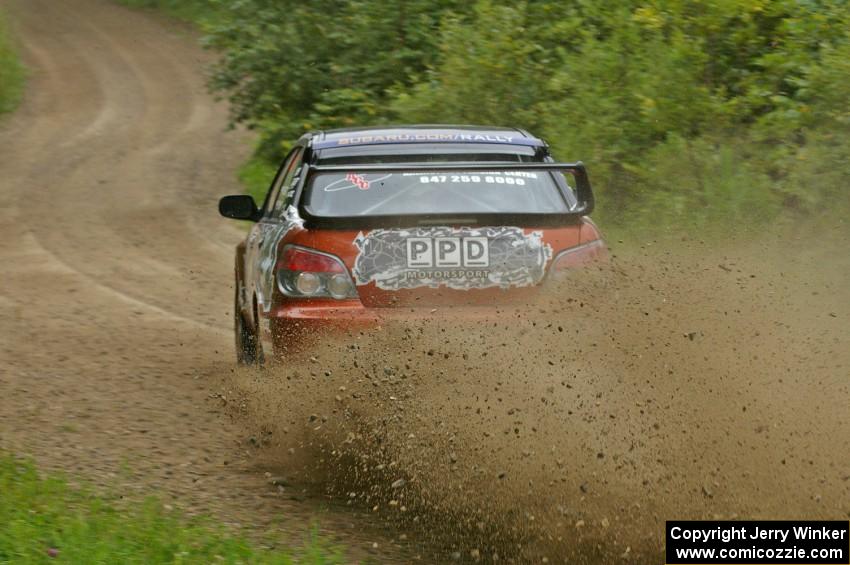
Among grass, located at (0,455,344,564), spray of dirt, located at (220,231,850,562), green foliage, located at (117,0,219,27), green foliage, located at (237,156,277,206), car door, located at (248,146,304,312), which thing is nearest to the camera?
grass, located at (0,455,344,564)

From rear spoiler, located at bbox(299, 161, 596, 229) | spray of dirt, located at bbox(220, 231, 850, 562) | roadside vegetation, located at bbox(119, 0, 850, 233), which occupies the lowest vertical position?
roadside vegetation, located at bbox(119, 0, 850, 233)

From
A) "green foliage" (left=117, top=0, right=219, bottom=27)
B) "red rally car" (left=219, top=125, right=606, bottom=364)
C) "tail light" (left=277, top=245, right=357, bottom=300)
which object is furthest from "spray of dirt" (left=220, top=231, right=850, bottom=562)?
"green foliage" (left=117, top=0, right=219, bottom=27)

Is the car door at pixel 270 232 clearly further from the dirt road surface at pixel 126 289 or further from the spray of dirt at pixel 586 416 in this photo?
the dirt road surface at pixel 126 289

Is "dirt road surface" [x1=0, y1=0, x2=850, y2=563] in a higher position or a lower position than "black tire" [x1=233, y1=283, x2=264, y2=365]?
higher

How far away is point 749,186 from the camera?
10180mm

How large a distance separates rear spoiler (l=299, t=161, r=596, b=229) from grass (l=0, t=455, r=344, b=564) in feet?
5.20

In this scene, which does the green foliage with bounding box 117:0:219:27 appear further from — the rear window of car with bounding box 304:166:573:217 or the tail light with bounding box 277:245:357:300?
the tail light with bounding box 277:245:357:300

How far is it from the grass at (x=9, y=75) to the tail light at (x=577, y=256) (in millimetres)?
23171

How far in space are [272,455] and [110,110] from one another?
22840mm

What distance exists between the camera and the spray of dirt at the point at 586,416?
479cm

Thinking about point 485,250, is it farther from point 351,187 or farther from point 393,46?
point 393,46

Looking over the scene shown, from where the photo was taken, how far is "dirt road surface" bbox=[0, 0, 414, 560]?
19.6ft

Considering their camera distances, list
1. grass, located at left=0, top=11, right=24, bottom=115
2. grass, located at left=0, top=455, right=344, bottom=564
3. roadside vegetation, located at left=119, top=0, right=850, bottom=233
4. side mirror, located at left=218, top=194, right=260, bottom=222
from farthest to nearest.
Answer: grass, located at left=0, top=11, right=24, bottom=115, roadside vegetation, located at left=119, top=0, right=850, bottom=233, side mirror, located at left=218, top=194, right=260, bottom=222, grass, located at left=0, top=455, right=344, bottom=564

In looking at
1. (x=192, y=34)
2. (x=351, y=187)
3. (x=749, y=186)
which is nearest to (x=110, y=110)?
(x=192, y=34)
